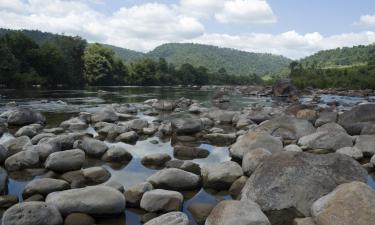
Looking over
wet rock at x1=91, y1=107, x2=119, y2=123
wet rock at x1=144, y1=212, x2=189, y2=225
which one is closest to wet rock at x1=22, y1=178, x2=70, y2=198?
wet rock at x1=144, y1=212, x2=189, y2=225

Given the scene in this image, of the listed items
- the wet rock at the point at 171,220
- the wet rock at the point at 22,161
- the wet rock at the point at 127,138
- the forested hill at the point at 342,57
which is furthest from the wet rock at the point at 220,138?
the forested hill at the point at 342,57

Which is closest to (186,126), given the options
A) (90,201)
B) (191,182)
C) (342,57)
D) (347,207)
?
(191,182)

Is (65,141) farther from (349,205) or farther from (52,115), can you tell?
(52,115)

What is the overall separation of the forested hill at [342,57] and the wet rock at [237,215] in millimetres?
151212

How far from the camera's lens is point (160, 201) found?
7.95 metres

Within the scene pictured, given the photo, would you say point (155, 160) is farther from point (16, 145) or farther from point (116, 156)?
point (16, 145)

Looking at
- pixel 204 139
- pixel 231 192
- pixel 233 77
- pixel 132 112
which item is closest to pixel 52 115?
pixel 132 112

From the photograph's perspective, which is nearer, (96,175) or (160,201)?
(160,201)

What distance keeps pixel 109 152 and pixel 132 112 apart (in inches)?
578

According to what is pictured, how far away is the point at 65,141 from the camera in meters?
13.0

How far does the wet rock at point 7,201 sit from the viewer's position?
8.06m

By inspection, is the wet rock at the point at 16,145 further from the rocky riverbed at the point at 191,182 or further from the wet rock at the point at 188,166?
the wet rock at the point at 188,166

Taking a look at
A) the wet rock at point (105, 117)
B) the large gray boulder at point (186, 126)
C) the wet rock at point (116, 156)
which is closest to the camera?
the wet rock at point (116, 156)

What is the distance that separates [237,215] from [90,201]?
2.96 metres
